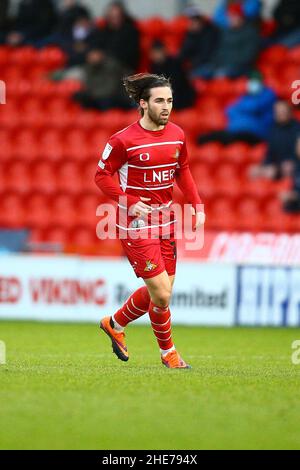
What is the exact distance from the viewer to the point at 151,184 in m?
8.60

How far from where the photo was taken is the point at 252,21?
1861 cm

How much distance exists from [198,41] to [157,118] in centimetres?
1074

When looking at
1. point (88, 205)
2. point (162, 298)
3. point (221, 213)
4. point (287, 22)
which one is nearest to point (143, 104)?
point (162, 298)

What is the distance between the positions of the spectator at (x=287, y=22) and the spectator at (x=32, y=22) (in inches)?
159

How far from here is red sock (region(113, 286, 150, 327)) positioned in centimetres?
892

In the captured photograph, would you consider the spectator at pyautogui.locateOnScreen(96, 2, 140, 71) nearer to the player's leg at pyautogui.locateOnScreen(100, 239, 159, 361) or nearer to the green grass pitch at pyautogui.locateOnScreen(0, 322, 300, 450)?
the green grass pitch at pyautogui.locateOnScreen(0, 322, 300, 450)

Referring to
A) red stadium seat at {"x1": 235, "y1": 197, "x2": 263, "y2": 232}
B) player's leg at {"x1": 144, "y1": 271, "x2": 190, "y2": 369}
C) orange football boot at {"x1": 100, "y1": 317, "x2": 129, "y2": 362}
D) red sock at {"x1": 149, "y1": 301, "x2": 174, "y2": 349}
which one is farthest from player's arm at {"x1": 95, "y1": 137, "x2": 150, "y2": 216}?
red stadium seat at {"x1": 235, "y1": 197, "x2": 263, "y2": 232}

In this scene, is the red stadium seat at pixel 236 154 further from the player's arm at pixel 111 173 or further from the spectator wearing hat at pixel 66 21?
the player's arm at pixel 111 173

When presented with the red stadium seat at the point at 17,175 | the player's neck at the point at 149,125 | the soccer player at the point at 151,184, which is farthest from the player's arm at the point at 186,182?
the red stadium seat at the point at 17,175

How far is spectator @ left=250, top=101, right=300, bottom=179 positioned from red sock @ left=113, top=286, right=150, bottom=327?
318 inches

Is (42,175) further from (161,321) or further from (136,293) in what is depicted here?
(161,321)
